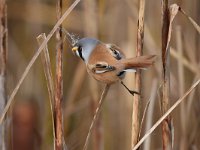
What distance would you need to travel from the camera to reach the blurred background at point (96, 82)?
1544 millimetres

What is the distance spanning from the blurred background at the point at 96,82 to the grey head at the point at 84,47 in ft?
1.12

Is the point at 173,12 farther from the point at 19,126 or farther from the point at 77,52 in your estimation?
the point at 19,126

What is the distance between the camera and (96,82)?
62.8 inches

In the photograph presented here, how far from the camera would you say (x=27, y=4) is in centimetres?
196

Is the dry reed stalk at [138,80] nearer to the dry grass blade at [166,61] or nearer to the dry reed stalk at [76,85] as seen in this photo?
the dry grass blade at [166,61]

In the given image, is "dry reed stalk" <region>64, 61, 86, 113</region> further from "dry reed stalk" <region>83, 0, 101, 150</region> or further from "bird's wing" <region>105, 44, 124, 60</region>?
"bird's wing" <region>105, 44, 124, 60</region>

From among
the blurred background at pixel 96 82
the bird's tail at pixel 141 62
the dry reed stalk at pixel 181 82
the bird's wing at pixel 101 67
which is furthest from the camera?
the blurred background at pixel 96 82

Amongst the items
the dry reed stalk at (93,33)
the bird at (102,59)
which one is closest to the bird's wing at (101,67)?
the bird at (102,59)

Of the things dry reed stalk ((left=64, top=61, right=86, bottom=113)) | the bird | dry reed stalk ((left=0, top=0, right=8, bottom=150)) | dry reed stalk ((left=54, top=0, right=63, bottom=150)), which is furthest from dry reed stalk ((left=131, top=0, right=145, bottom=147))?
dry reed stalk ((left=64, top=61, right=86, bottom=113))

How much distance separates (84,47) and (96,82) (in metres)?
0.58

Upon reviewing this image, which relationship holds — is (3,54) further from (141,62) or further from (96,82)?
(96,82)

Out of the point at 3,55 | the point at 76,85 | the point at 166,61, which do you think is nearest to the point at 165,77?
A: the point at 166,61

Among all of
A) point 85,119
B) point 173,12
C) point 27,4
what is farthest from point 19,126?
point 173,12

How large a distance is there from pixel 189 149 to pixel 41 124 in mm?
604
